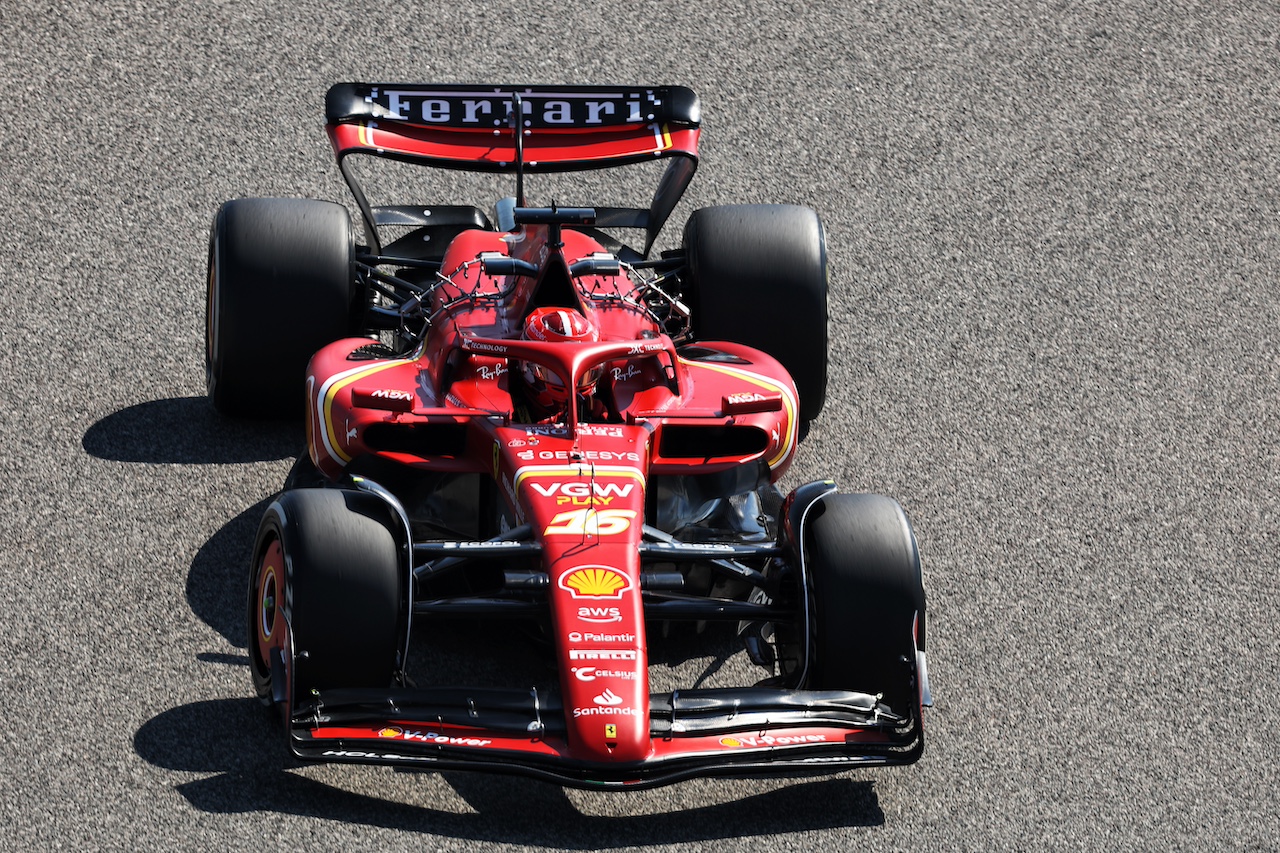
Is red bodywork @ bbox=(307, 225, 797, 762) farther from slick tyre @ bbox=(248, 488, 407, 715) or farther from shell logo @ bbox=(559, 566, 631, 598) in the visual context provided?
slick tyre @ bbox=(248, 488, 407, 715)

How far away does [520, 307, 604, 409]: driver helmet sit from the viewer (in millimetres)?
8008

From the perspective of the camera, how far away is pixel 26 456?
355 inches

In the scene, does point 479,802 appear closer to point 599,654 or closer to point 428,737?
point 428,737

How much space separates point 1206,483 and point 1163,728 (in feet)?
7.19

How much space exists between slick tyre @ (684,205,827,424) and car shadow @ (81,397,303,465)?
6.68 feet

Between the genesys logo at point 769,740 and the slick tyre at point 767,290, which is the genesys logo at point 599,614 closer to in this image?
the genesys logo at point 769,740

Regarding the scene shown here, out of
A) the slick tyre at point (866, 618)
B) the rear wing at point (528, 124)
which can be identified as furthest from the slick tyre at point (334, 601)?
the rear wing at point (528, 124)

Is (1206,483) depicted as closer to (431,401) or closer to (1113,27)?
(431,401)

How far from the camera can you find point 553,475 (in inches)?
289

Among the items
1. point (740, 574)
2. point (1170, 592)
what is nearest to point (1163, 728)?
point (1170, 592)

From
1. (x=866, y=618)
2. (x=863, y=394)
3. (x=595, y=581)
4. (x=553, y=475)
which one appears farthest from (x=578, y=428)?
(x=863, y=394)

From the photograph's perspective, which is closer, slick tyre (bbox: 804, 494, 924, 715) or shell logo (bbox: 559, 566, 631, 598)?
shell logo (bbox: 559, 566, 631, 598)

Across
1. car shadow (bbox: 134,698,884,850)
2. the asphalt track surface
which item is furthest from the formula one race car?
the asphalt track surface

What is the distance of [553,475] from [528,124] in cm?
285
